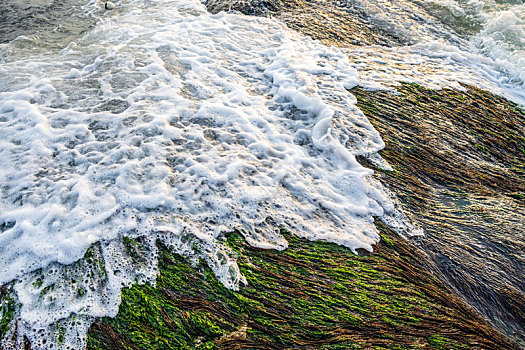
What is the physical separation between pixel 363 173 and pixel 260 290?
1643 millimetres

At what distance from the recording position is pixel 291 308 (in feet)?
7.92

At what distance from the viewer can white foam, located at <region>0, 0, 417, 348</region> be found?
8.27 feet

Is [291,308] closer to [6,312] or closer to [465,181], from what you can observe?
[6,312]

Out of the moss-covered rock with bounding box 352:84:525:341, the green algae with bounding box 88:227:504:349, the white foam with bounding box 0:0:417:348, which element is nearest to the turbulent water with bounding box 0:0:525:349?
the white foam with bounding box 0:0:417:348

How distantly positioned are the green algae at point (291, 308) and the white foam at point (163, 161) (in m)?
0.13

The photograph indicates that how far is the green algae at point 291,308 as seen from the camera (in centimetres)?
224

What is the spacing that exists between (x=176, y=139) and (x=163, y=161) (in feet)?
1.20

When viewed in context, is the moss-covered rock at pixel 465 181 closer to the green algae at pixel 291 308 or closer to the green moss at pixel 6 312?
the green algae at pixel 291 308

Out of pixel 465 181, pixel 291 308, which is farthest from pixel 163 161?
pixel 465 181

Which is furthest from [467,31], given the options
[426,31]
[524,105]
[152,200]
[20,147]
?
[20,147]

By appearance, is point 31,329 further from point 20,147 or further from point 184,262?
point 20,147

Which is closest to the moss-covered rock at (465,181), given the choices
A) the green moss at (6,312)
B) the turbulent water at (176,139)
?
the turbulent water at (176,139)

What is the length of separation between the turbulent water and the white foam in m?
0.02

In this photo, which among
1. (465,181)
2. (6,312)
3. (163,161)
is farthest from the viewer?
(465,181)
